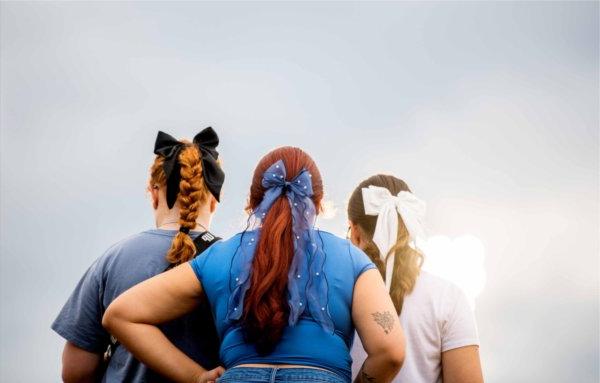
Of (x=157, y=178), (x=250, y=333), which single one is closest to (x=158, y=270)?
(x=157, y=178)

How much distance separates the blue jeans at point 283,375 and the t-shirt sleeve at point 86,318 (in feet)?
4.36

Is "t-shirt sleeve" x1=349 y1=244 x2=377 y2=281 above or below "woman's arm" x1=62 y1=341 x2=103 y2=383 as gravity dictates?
above

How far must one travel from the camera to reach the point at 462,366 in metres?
4.08

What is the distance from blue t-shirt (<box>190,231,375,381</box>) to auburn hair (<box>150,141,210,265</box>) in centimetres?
61

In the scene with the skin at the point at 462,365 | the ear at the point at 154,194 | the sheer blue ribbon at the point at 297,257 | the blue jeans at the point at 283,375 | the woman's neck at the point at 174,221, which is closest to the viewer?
the blue jeans at the point at 283,375

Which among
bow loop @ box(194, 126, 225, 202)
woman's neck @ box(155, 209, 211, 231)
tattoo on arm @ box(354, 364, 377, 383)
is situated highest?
bow loop @ box(194, 126, 225, 202)

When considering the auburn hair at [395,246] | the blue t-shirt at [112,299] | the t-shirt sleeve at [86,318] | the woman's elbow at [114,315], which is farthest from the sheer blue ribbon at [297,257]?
the t-shirt sleeve at [86,318]

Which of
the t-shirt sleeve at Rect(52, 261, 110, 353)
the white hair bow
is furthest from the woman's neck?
the white hair bow

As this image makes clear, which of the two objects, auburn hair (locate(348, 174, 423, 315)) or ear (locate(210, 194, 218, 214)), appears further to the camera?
ear (locate(210, 194, 218, 214))

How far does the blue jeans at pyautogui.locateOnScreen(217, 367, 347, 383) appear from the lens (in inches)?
128

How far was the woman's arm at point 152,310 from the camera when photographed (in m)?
3.60

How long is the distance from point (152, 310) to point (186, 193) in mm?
1018

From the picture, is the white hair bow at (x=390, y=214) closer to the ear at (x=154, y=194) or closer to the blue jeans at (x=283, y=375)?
the blue jeans at (x=283, y=375)

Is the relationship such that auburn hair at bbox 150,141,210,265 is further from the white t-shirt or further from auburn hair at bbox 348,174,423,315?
the white t-shirt
